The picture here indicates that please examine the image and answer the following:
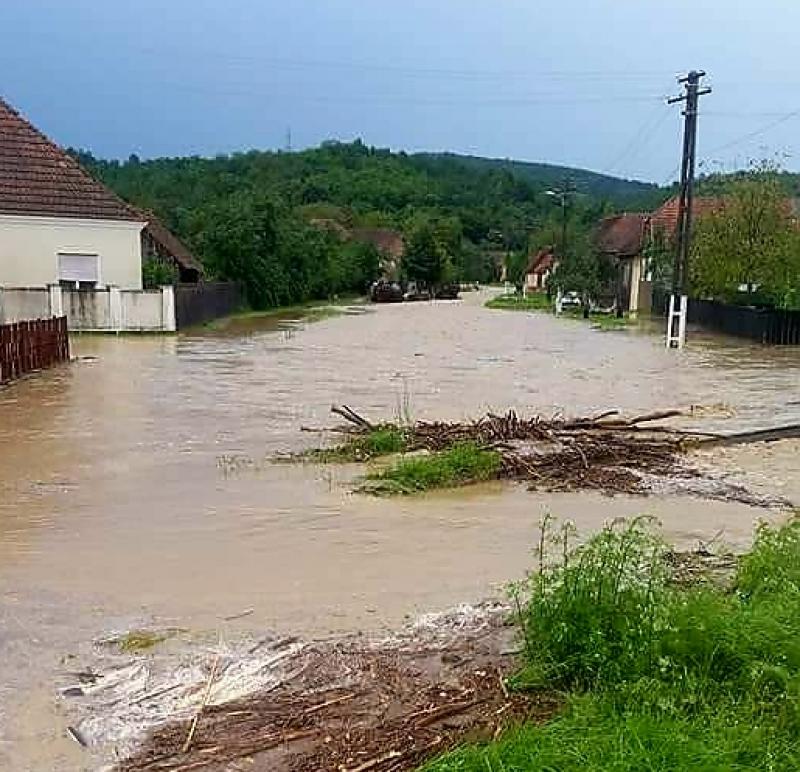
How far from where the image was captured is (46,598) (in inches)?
266

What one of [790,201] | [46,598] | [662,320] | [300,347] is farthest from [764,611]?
[662,320]

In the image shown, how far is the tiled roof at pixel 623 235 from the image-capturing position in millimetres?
57709

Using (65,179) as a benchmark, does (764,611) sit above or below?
below

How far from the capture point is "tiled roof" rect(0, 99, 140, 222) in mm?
31359

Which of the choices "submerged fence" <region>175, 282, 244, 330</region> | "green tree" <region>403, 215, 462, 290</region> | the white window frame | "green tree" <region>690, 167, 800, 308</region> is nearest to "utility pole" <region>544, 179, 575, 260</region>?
"green tree" <region>403, 215, 462, 290</region>

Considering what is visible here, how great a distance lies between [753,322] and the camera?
32.3 m

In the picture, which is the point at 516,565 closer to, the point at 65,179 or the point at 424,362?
the point at 424,362

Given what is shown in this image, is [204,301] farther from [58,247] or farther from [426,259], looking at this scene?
[426,259]

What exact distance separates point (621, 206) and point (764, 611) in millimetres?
103205

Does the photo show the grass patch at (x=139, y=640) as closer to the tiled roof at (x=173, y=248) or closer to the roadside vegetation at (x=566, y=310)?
the roadside vegetation at (x=566, y=310)

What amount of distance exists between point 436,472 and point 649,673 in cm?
586

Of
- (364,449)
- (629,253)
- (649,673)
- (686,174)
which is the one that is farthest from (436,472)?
(629,253)

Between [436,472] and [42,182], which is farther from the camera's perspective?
[42,182]

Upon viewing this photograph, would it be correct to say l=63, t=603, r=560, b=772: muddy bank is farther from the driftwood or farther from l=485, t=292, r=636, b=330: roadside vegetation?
l=485, t=292, r=636, b=330: roadside vegetation
